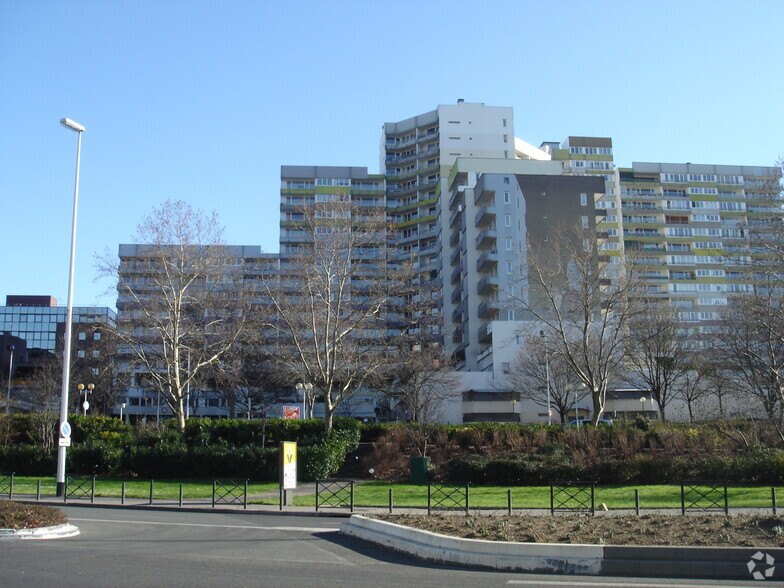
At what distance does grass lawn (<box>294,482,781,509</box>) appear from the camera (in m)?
24.6

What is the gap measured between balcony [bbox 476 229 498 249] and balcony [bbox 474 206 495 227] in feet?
4.29

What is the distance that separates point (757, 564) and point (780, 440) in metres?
26.4

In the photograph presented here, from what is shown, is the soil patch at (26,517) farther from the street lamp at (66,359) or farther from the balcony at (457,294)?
the balcony at (457,294)

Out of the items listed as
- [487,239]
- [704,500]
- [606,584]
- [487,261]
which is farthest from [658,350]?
[606,584]

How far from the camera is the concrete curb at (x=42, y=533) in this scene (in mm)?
15219

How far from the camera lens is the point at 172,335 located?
41469mm

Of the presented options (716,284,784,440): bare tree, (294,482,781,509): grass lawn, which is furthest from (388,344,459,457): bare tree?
(716,284,784,440): bare tree

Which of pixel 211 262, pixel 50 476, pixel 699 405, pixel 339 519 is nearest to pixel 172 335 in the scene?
pixel 211 262

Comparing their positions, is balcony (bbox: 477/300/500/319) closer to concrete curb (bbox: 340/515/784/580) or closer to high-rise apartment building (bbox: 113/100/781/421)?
high-rise apartment building (bbox: 113/100/781/421)

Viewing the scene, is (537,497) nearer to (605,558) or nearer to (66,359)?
(605,558)

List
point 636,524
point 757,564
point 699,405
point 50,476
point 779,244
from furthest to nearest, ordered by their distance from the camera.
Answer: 1. point 699,405
2. point 50,476
3. point 779,244
4. point 636,524
5. point 757,564

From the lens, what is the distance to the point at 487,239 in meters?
79.4

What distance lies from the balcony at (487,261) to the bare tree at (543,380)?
53.2 ft

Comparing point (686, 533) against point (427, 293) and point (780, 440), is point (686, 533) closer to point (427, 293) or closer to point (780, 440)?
point (780, 440)
